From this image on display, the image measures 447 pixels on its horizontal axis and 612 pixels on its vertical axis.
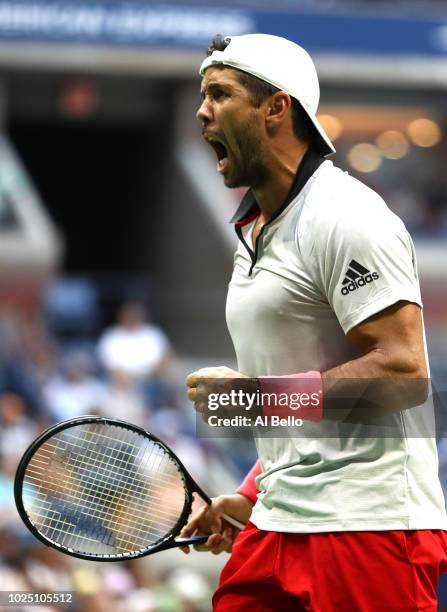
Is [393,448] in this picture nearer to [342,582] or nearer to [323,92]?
[342,582]

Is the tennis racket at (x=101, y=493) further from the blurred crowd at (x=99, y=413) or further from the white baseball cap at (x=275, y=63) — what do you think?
the blurred crowd at (x=99, y=413)

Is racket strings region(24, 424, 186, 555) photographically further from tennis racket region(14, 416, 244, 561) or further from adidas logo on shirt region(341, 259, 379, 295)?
adidas logo on shirt region(341, 259, 379, 295)

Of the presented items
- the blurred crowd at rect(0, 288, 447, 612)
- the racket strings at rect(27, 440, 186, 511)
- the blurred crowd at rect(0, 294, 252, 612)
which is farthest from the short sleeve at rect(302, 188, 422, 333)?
the blurred crowd at rect(0, 294, 252, 612)

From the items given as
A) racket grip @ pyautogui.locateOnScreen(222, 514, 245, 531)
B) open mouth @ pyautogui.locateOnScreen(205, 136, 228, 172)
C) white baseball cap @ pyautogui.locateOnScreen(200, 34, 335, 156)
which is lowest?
racket grip @ pyautogui.locateOnScreen(222, 514, 245, 531)

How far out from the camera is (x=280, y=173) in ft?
9.10

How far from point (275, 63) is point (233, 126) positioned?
0.54ft

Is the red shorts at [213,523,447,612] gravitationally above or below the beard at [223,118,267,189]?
below

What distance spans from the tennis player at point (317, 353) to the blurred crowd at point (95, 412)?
2.49 meters

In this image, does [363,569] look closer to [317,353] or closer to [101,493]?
[317,353]

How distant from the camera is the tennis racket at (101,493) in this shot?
2.99m

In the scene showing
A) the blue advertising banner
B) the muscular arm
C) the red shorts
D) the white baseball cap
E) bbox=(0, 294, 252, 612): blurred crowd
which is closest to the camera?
the muscular arm

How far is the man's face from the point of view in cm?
273

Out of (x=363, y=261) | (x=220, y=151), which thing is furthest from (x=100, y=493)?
(x=363, y=261)

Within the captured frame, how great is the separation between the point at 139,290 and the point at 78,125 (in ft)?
14.9
